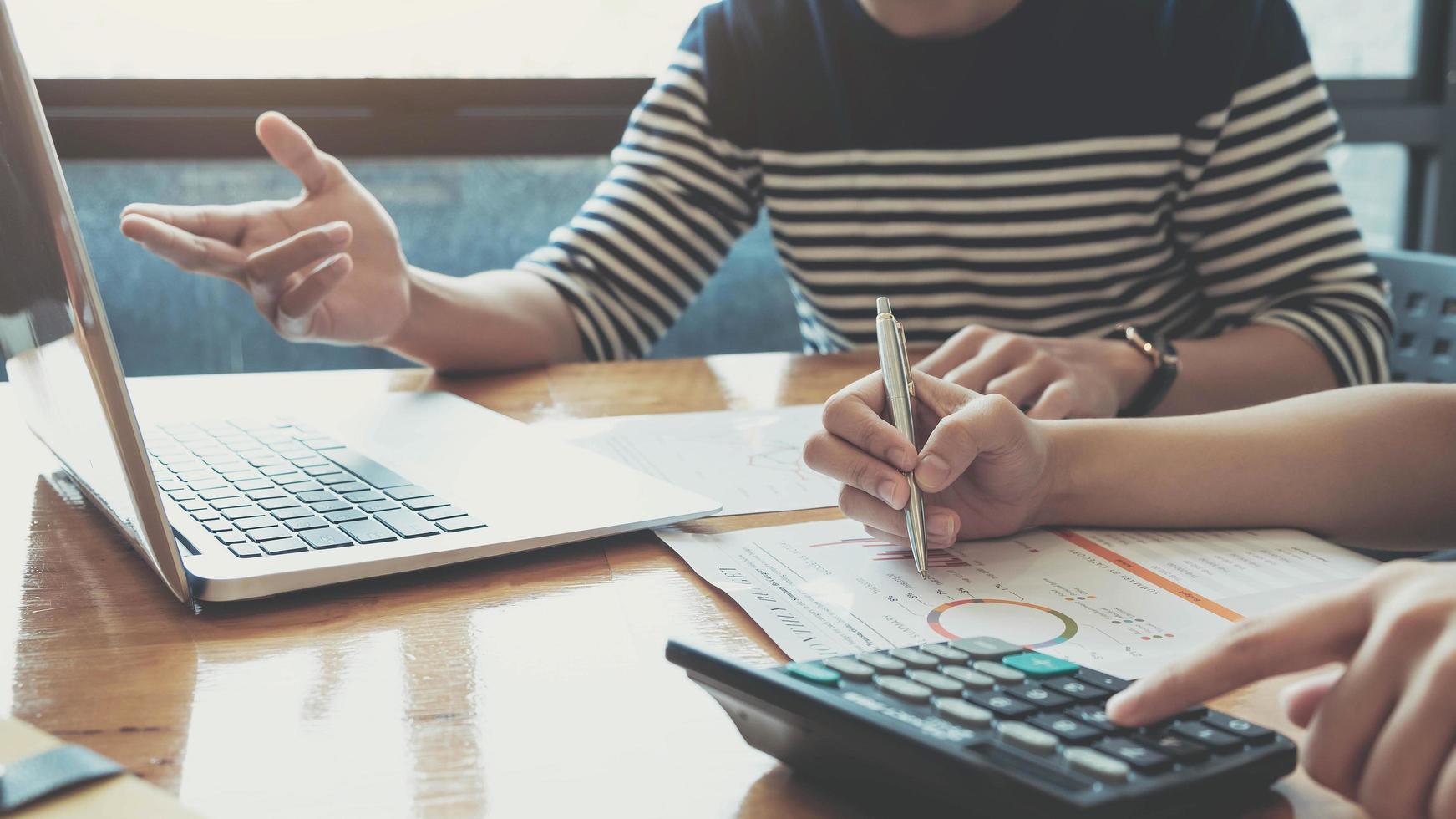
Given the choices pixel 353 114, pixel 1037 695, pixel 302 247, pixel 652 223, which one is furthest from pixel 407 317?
pixel 353 114

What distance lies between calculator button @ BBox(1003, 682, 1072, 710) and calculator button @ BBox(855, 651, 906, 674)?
32 mm

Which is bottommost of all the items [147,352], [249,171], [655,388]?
[147,352]

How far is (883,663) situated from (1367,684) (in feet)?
0.43

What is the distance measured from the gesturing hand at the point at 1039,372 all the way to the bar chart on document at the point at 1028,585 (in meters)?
0.18

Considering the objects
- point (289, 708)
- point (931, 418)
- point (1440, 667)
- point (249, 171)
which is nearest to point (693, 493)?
point (931, 418)

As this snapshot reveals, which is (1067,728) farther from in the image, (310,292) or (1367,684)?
(310,292)

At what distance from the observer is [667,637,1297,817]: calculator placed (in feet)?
0.95

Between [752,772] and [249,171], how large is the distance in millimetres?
1524

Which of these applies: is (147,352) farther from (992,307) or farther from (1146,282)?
(1146,282)


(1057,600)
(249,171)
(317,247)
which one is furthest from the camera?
(249,171)

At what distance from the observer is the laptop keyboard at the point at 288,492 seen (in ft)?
1.73

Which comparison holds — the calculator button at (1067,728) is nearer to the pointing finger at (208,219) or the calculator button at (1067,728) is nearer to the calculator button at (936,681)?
the calculator button at (936,681)

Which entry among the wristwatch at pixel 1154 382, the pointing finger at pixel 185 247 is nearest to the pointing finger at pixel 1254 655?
the wristwatch at pixel 1154 382

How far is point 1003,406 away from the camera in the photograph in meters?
0.55
